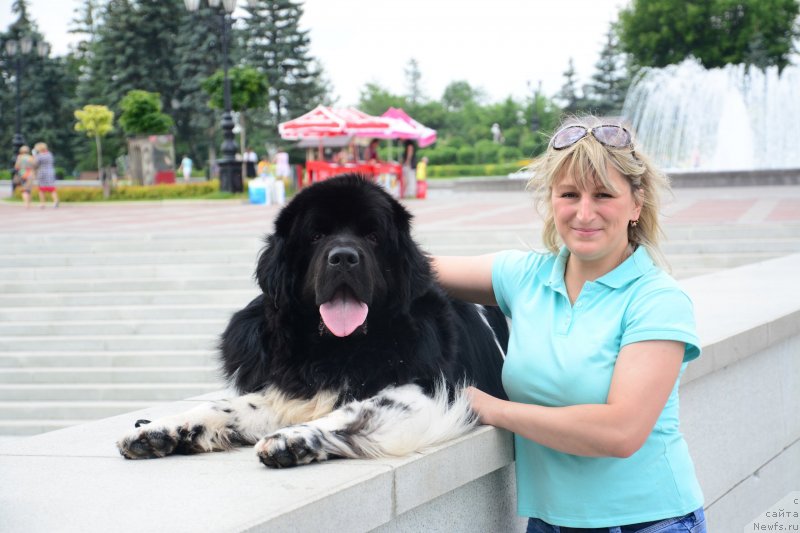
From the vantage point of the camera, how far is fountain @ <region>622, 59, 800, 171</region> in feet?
126

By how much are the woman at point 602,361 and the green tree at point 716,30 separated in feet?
201

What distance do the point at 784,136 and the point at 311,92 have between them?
3605cm

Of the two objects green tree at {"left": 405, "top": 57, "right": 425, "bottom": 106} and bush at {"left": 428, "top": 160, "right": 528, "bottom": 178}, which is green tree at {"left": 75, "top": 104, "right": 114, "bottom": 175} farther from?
green tree at {"left": 405, "top": 57, "right": 425, "bottom": 106}

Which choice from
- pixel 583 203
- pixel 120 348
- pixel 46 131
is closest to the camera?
pixel 583 203

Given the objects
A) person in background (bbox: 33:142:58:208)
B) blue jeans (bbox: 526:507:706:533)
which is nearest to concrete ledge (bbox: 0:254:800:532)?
blue jeans (bbox: 526:507:706:533)

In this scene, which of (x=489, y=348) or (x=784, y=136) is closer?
(x=489, y=348)

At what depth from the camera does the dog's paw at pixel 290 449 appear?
2.66m

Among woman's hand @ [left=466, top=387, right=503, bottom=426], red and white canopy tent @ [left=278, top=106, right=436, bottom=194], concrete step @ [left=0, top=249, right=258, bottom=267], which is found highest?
red and white canopy tent @ [left=278, top=106, right=436, bottom=194]

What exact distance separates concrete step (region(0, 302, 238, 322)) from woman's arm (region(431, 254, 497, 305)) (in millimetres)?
7404

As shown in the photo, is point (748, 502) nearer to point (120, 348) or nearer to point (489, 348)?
point (489, 348)

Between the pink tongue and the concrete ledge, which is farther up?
the pink tongue

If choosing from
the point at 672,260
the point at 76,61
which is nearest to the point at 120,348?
the point at 672,260

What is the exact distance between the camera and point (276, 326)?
310 cm

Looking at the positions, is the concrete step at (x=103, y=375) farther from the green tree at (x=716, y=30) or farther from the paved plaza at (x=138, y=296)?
the green tree at (x=716, y=30)
